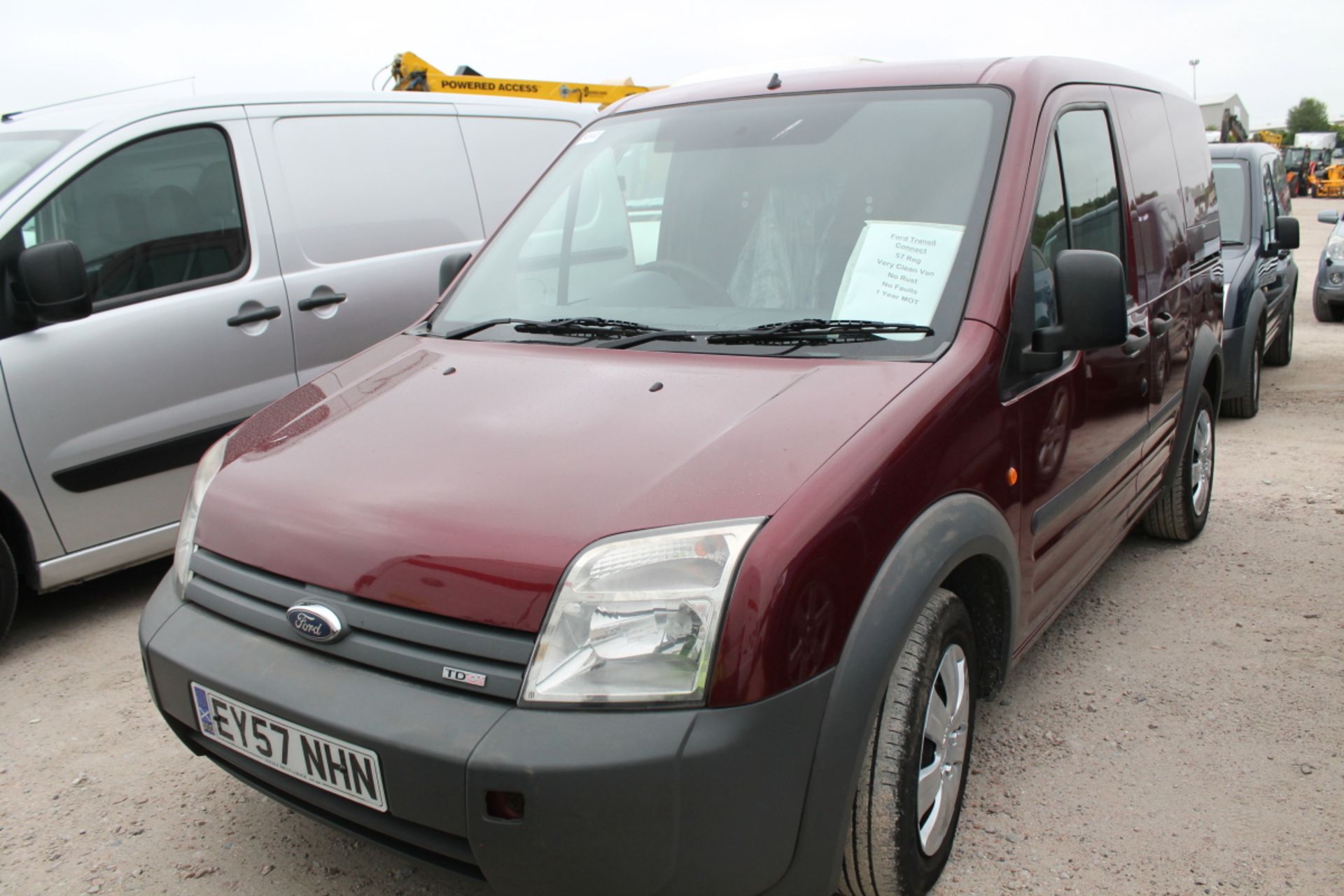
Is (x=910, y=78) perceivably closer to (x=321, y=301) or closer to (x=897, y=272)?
(x=897, y=272)

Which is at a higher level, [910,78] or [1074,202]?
[910,78]

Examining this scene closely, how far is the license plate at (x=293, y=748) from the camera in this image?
5.81 ft

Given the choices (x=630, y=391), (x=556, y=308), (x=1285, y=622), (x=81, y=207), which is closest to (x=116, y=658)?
(x=81, y=207)

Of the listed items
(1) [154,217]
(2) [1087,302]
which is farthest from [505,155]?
(2) [1087,302]

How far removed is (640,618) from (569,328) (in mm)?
1113

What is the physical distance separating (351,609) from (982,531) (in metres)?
1.21

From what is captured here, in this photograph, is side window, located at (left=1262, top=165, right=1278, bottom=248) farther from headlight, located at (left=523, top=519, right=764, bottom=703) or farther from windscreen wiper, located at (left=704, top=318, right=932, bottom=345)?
headlight, located at (left=523, top=519, right=764, bottom=703)

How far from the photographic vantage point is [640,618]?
1697 mm

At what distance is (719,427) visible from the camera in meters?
1.99

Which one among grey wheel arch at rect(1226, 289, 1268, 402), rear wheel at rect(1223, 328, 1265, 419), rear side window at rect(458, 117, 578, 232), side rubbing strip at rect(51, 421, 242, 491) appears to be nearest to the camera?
side rubbing strip at rect(51, 421, 242, 491)

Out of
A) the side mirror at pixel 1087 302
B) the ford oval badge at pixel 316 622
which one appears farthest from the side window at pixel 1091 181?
the ford oval badge at pixel 316 622

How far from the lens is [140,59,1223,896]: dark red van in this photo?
5.49 feet

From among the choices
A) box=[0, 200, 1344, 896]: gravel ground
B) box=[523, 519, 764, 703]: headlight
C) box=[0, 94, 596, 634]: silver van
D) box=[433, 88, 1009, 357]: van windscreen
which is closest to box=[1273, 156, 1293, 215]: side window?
box=[0, 200, 1344, 896]: gravel ground

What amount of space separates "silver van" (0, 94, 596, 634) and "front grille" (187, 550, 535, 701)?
182cm
